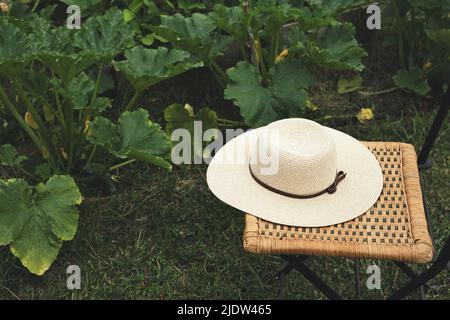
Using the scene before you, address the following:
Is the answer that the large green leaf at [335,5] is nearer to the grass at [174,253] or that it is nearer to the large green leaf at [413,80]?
the large green leaf at [413,80]

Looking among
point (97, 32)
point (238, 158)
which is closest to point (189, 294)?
point (238, 158)

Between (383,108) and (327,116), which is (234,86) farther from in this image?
(383,108)

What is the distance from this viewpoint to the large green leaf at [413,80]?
10.3ft

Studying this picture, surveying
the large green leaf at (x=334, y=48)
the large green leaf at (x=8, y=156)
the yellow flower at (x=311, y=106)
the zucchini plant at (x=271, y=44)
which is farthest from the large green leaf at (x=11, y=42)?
the yellow flower at (x=311, y=106)

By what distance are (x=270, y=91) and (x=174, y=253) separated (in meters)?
0.79

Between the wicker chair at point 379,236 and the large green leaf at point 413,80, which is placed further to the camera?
the large green leaf at point 413,80

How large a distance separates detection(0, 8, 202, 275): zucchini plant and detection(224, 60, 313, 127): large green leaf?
25 cm

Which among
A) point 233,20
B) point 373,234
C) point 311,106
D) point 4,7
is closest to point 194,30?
point 233,20

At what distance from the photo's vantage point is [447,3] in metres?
2.86

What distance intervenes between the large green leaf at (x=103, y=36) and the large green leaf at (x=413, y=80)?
137 cm

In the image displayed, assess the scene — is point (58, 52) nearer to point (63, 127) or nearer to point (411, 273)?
point (63, 127)

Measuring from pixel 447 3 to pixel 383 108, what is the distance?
595 mm

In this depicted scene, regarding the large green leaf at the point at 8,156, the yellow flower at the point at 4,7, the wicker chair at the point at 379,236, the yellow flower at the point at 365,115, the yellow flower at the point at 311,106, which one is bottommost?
the yellow flower at the point at 365,115
